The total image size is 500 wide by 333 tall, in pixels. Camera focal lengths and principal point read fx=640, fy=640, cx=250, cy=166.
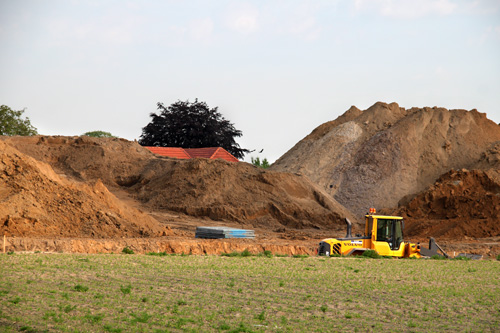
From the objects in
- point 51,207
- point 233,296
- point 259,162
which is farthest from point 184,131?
point 233,296

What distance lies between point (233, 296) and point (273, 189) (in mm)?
32430

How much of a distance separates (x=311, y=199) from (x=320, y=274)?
97.9 ft

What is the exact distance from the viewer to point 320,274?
57.0ft

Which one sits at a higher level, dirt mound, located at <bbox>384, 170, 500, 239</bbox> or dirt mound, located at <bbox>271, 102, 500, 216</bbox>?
dirt mound, located at <bbox>271, 102, 500, 216</bbox>

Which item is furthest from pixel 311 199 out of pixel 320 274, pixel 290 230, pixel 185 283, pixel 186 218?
pixel 185 283

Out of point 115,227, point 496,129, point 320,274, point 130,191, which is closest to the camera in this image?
point 320,274

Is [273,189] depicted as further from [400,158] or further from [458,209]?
[400,158]

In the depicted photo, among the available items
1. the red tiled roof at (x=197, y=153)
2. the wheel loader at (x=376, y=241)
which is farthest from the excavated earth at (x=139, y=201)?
the wheel loader at (x=376, y=241)

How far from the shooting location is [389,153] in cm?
5944

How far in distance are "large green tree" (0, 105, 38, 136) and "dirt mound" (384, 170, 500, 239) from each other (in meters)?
39.2

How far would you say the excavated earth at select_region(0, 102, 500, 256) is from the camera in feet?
90.5

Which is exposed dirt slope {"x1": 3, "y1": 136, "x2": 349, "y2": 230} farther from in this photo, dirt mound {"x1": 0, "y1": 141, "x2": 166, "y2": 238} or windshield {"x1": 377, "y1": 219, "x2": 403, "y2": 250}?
windshield {"x1": 377, "y1": 219, "x2": 403, "y2": 250}

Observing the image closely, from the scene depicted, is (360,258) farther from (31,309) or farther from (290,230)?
(290,230)

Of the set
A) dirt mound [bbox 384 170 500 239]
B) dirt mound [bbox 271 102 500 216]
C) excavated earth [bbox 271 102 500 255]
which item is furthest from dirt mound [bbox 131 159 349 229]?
dirt mound [bbox 271 102 500 216]
